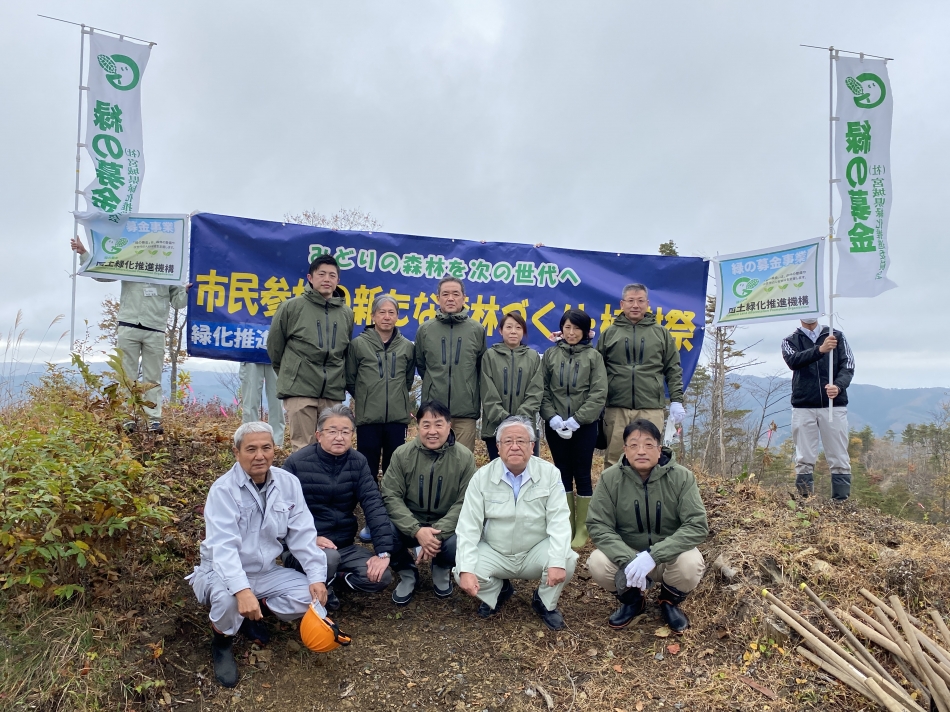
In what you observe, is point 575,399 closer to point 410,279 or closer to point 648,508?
point 648,508

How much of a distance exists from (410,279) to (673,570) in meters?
→ 4.57

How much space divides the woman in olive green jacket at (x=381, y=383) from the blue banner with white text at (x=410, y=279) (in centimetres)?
176

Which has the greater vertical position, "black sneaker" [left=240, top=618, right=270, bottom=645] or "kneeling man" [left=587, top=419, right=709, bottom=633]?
"kneeling man" [left=587, top=419, right=709, bottom=633]

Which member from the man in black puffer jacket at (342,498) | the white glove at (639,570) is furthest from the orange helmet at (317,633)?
the white glove at (639,570)

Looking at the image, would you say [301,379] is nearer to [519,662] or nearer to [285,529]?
[285,529]

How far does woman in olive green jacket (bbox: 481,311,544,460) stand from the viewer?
5.15m

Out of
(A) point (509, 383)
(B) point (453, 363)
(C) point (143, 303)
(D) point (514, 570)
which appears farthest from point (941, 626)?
(C) point (143, 303)

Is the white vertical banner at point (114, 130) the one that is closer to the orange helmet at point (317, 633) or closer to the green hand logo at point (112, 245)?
the green hand logo at point (112, 245)

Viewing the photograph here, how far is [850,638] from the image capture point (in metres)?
3.42

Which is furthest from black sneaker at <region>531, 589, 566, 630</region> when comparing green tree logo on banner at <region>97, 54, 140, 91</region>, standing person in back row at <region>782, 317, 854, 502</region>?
green tree logo on banner at <region>97, 54, 140, 91</region>

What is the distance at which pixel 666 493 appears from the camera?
4.18 metres

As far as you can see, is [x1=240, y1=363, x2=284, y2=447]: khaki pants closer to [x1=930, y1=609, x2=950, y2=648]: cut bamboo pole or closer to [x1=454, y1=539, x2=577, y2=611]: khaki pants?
[x1=454, y1=539, x2=577, y2=611]: khaki pants

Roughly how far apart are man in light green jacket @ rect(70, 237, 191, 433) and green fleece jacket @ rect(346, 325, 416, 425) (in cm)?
262

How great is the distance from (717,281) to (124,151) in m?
7.33
